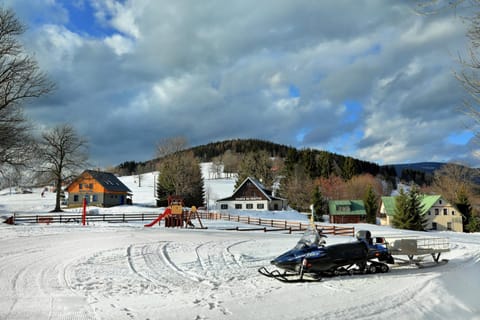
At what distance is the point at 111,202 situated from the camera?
2427 inches

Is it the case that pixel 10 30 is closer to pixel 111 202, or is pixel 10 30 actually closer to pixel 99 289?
pixel 99 289

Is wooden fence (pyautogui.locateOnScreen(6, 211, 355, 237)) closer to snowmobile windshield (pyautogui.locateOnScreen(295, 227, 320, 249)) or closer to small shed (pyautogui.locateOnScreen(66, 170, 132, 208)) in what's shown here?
Answer: small shed (pyautogui.locateOnScreen(66, 170, 132, 208))

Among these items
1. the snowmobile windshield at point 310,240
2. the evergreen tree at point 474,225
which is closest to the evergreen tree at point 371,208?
the evergreen tree at point 474,225

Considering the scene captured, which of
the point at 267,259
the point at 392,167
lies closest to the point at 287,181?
the point at 267,259

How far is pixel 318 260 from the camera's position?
10.2 m

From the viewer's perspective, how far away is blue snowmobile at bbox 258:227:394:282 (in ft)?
33.4

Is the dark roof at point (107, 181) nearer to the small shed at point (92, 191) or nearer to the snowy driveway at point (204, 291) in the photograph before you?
the small shed at point (92, 191)

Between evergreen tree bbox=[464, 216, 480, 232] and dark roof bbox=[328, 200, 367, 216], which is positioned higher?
dark roof bbox=[328, 200, 367, 216]

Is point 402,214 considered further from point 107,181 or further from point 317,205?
point 107,181

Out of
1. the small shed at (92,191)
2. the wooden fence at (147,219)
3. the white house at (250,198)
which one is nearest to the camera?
the wooden fence at (147,219)

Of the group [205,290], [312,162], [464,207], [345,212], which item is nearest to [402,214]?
[464,207]

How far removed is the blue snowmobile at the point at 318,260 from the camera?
10.2m

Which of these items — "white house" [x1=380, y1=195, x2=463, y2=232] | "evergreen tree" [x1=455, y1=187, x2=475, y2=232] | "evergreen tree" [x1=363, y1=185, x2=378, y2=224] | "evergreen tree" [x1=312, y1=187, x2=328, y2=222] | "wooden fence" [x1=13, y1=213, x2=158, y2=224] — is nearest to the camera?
"wooden fence" [x1=13, y1=213, x2=158, y2=224]

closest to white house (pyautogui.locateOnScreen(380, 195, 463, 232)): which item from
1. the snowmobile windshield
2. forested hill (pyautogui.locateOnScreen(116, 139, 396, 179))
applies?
forested hill (pyautogui.locateOnScreen(116, 139, 396, 179))
